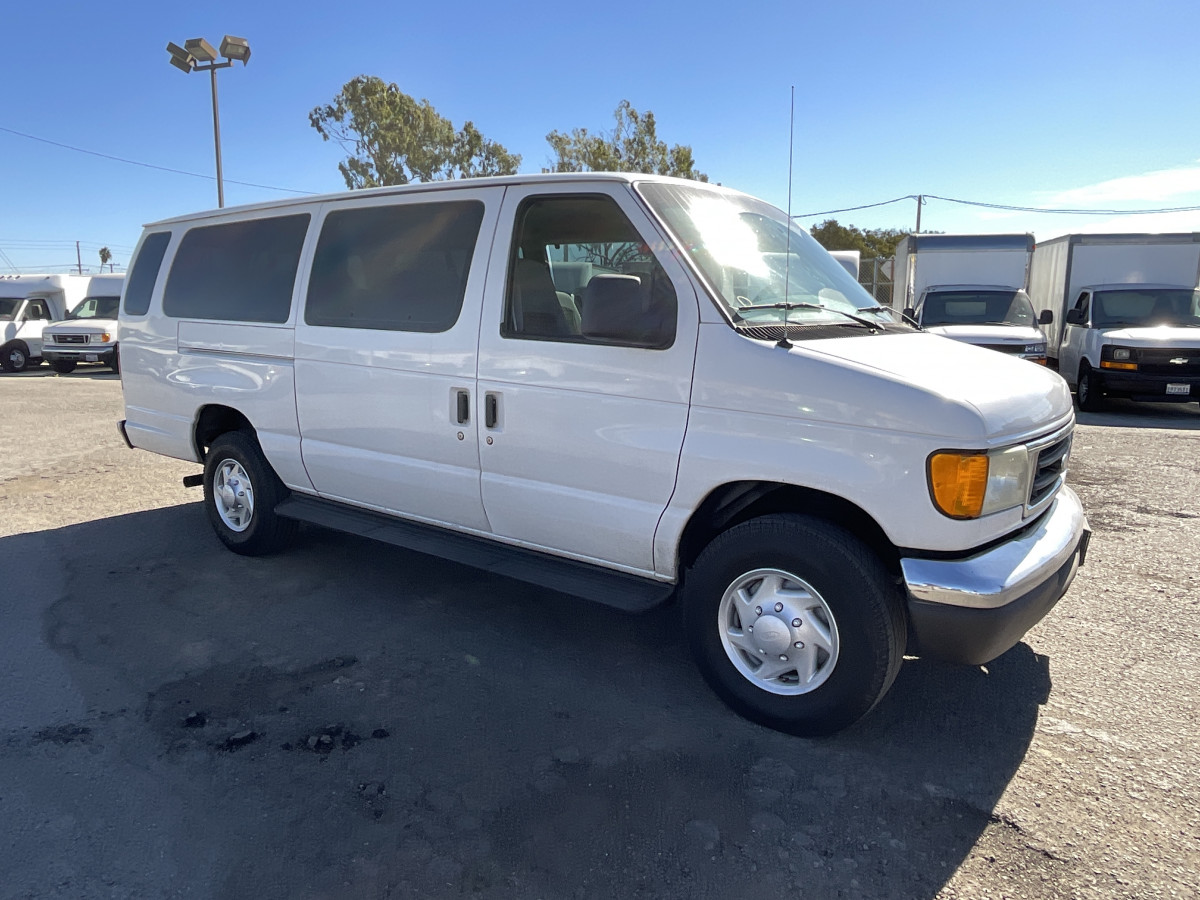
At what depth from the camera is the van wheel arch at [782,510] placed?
3156mm

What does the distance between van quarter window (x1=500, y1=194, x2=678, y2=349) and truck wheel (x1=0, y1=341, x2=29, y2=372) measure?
22.5 metres

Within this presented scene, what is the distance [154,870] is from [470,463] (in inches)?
79.5

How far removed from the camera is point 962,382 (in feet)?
9.78

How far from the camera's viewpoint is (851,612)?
9.77 ft

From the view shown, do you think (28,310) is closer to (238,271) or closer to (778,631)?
(238,271)

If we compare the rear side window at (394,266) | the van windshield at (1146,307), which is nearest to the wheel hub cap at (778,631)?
the rear side window at (394,266)

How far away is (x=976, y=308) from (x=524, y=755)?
11.4m

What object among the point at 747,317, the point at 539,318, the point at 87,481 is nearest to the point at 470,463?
the point at 539,318

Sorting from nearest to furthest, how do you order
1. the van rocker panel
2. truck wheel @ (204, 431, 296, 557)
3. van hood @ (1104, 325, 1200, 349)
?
the van rocker panel < truck wheel @ (204, 431, 296, 557) < van hood @ (1104, 325, 1200, 349)

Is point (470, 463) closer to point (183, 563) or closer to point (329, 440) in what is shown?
point (329, 440)

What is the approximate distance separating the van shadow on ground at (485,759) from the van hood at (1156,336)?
368 inches

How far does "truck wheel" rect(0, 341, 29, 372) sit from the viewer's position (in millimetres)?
→ 20938

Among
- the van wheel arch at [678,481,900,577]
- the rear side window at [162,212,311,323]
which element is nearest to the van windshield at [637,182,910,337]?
the van wheel arch at [678,481,900,577]

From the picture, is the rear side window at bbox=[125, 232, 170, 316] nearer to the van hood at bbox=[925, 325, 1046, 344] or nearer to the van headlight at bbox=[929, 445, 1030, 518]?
the van headlight at bbox=[929, 445, 1030, 518]
